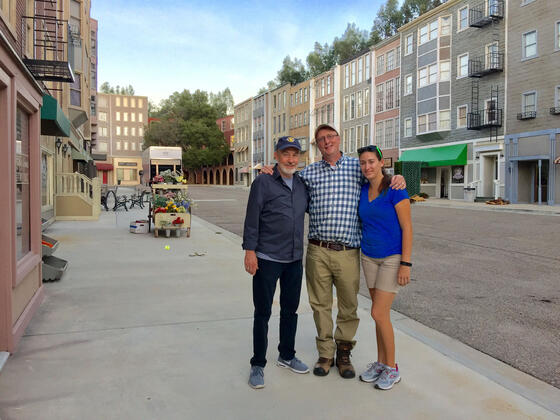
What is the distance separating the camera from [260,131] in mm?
69625

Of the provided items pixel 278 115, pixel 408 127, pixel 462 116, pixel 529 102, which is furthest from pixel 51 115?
pixel 278 115

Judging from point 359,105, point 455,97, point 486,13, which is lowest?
point 455,97

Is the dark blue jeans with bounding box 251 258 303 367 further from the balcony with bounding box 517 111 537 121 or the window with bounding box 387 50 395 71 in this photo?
the window with bounding box 387 50 395 71

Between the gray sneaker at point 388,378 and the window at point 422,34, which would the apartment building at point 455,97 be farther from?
the gray sneaker at point 388,378

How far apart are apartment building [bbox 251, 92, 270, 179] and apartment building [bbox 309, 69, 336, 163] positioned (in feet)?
44.5

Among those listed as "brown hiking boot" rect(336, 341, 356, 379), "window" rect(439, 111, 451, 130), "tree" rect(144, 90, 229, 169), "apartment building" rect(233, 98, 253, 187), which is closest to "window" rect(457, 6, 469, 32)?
"window" rect(439, 111, 451, 130)

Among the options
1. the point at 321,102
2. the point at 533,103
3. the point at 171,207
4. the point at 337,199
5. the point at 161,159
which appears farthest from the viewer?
the point at 321,102

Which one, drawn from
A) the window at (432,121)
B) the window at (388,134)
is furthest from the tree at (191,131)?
the window at (432,121)

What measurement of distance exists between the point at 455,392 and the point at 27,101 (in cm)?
450

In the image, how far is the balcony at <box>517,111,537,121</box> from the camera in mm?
26938

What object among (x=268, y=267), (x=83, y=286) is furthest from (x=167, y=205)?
(x=268, y=267)

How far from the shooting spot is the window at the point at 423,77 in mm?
35375

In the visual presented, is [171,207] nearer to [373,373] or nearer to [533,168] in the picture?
[373,373]

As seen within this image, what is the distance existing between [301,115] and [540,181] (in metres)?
34.8
